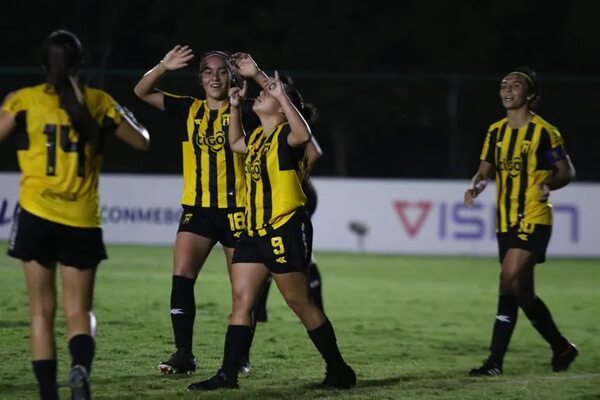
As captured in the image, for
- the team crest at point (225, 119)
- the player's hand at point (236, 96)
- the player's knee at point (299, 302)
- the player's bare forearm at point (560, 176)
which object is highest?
the player's hand at point (236, 96)

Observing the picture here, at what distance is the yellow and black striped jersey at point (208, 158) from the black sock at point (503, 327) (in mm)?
1926

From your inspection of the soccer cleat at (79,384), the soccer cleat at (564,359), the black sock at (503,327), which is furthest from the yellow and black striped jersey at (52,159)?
the soccer cleat at (564,359)

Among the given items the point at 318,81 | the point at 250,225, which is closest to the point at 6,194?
the point at 318,81

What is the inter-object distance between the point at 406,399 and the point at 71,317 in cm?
211

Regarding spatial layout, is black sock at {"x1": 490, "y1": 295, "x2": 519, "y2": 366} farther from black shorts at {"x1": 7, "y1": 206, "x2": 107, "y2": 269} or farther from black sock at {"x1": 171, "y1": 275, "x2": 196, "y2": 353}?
black shorts at {"x1": 7, "y1": 206, "x2": 107, "y2": 269}

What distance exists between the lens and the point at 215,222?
8430mm

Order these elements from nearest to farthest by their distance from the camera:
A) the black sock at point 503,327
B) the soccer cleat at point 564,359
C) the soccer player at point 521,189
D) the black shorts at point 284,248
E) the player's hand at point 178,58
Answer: the black shorts at point 284,248 → the player's hand at point 178,58 → the black sock at point 503,327 → the soccer player at point 521,189 → the soccer cleat at point 564,359

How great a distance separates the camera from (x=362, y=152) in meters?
22.5

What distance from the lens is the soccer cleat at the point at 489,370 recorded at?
8.48m

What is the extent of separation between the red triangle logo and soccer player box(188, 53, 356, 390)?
12609 millimetres

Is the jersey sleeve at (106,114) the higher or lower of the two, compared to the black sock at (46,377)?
higher

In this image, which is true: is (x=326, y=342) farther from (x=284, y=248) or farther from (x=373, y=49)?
(x=373, y=49)

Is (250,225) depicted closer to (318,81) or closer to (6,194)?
(6,194)

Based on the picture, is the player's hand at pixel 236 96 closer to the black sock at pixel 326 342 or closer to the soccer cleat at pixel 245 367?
the black sock at pixel 326 342
